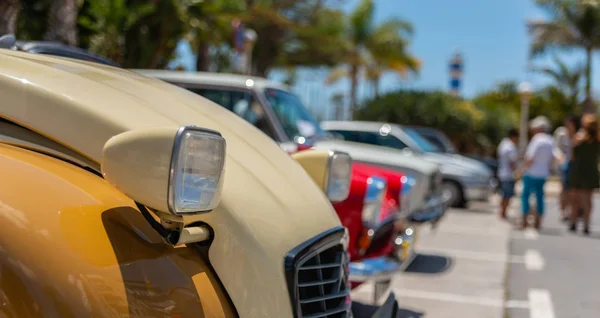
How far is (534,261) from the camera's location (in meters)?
8.33

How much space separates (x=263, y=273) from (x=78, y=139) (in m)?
0.65

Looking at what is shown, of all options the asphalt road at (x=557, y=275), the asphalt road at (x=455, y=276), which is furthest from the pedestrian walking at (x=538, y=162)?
the asphalt road at (x=455, y=276)

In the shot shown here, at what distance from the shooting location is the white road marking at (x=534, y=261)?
312 inches

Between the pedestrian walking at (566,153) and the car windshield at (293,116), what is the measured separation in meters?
5.63

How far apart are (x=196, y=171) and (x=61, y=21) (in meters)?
8.36

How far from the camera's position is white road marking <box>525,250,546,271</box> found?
7927 mm

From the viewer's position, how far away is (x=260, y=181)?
231 centimetres

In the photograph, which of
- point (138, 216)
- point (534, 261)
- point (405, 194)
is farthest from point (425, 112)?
point (138, 216)

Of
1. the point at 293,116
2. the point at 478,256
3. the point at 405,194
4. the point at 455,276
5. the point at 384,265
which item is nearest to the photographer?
the point at 384,265

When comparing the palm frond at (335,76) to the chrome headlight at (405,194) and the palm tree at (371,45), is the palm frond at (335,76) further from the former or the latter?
the chrome headlight at (405,194)

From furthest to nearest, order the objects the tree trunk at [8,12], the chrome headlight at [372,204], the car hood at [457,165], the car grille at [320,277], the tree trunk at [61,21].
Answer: the car hood at [457,165] < the tree trunk at [61,21] < the tree trunk at [8,12] < the chrome headlight at [372,204] < the car grille at [320,277]

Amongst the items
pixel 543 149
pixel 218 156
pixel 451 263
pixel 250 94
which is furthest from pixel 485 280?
pixel 218 156

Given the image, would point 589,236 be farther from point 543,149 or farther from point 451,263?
point 451,263

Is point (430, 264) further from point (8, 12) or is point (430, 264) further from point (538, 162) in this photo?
point (8, 12)
